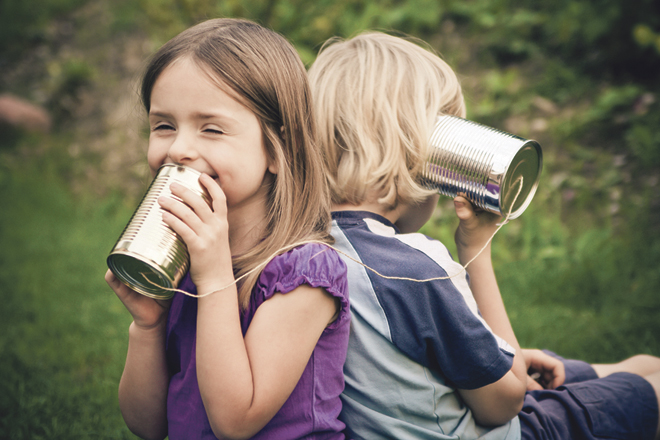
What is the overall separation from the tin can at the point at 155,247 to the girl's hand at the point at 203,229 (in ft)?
0.06

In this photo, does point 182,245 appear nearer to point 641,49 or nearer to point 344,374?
point 344,374

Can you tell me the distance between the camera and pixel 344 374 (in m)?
1.65

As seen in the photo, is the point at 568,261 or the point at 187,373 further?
the point at 568,261

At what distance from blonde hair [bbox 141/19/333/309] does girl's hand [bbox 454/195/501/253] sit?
18.5 inches

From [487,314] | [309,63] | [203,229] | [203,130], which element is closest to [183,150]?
[203,130]

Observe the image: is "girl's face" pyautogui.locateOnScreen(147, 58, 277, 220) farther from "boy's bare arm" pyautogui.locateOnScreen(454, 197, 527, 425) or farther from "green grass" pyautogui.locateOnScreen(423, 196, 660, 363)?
"green grass" pyautogui.locateOnScreen(423, 196, 660, 363)

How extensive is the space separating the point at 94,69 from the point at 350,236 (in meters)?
6.28

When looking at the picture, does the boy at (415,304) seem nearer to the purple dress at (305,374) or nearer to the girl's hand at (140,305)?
the purple dress at (305,374)

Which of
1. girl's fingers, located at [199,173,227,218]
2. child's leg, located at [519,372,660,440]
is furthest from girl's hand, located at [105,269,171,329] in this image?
child's leg, located at [519,372,660,440]

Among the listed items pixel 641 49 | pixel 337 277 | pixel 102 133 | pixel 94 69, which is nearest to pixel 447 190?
pixel 337 277

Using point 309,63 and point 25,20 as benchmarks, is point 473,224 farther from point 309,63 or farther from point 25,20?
point 25,20

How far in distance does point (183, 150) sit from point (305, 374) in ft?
2.25

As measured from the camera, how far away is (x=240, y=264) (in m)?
1.56

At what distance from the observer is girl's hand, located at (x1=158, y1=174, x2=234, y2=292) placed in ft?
4.31
